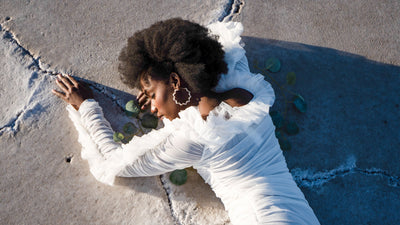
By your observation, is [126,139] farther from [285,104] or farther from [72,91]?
[285,104]

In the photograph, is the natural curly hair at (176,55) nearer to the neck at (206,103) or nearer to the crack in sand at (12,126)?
the neck at (206,103)

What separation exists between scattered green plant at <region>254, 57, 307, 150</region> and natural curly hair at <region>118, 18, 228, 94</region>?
82 centimetres

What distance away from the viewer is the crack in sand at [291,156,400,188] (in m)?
2.19

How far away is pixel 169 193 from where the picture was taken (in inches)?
82.0

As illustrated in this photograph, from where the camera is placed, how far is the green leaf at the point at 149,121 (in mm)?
2176

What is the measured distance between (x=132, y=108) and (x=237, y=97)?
0.88 metres

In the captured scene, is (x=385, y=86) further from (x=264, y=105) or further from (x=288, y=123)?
(x=264, y=105)

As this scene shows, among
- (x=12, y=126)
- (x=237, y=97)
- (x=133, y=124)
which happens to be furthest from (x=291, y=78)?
(x=12, y=126)

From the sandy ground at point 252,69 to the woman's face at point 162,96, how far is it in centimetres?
72

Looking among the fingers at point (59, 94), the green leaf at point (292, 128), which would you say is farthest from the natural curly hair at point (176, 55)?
the green leaf at point (292, 128)

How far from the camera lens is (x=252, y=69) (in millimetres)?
2330

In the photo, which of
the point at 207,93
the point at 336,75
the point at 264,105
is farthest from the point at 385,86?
the point at 207,93

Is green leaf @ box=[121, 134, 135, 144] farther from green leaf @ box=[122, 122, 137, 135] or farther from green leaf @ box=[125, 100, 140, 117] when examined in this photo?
green leaf @ box=[125, 100, 140, 117]

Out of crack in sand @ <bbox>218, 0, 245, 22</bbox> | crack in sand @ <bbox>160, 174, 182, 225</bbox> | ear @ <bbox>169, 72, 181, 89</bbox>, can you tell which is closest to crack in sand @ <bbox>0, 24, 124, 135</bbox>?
crack in sand @ <bbox>160, 174, 182, 225</bbox>
